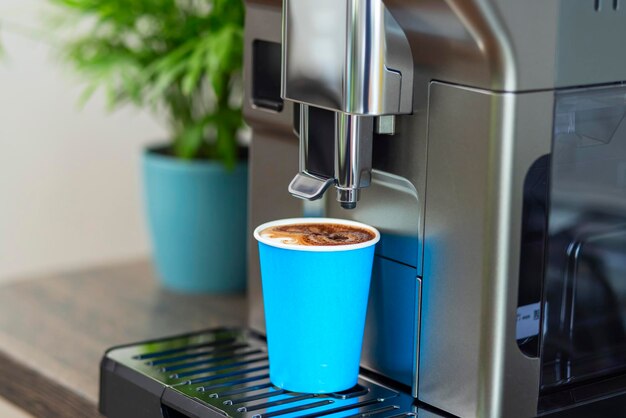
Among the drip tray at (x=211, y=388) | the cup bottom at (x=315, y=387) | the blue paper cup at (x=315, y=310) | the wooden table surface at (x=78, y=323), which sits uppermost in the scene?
the blue paper cup at (x=315, y=310)

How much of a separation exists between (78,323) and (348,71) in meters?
0.52

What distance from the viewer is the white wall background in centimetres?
168

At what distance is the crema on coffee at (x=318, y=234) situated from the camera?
793 millimetres

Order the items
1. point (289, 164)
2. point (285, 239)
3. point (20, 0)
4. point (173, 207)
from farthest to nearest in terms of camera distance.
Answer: point (20, 0) → point (173, 207) → point (289, 164) → point (285, 239)

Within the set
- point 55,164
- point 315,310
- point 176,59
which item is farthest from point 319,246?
point 55,164

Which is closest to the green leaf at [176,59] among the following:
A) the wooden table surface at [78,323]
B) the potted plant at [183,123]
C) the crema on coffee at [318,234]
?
the potted plant at [183,123]

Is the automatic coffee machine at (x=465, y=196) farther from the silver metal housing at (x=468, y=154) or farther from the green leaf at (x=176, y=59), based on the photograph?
the green leaf at (x=176, y=59)

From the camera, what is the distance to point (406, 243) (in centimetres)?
80

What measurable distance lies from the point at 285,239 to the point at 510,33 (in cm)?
23

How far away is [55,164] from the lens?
175cm

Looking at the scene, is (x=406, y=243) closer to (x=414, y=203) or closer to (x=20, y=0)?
(x=414, y=203)

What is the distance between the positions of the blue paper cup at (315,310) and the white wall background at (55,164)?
928 mm

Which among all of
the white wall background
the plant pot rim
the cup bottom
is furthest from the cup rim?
the white wall background

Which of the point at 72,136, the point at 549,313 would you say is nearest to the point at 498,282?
the point at 549,313
